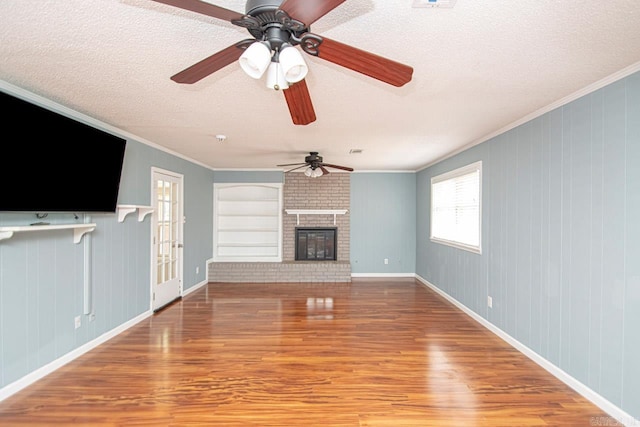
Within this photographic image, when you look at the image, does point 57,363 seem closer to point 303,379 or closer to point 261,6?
point 303,379

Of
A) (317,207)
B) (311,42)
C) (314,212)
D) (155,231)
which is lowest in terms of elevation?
(155,231)

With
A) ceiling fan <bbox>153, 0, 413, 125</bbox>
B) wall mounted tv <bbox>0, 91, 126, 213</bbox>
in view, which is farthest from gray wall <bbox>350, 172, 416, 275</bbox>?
ceiling fan <bbox>153, 0, 413, 125</bbox>

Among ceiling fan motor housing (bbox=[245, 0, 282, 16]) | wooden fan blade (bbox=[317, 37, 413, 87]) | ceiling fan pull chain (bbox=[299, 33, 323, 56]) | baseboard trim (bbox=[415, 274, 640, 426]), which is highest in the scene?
ceiling fan motor housing (bbox=[245, 0, 282, 16])

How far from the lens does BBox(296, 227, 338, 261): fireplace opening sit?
6.90 meters

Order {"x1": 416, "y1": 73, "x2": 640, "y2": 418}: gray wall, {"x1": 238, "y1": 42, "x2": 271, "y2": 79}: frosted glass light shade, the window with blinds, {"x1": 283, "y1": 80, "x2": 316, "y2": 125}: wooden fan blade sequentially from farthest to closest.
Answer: the window with blinds
{"x1": 416, "y1": 73, "x2": 640, "y2": 418}: gray wall
{"x1": 283, "y1": 80, "x2": 316, "y2": 125}: wooden fan blade
{"x1": 238, "y1": 42, "x2": 271, "y2": 79}: frosted glass light shade

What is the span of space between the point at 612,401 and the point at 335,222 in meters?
5.14

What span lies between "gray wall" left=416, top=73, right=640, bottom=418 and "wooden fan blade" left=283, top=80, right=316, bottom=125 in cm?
216

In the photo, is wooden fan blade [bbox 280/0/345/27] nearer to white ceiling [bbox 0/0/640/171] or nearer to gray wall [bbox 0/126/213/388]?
white ceiling [bbox 0/0/640/171]

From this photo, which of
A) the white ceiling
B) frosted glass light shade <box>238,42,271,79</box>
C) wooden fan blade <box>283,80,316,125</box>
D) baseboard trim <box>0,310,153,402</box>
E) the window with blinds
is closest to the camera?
frosted glass light shade <box>238,42,271,79</box>

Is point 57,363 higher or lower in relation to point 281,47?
lower

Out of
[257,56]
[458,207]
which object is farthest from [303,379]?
[458,207]

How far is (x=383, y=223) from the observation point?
695 cm

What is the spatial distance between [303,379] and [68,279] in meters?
2.39

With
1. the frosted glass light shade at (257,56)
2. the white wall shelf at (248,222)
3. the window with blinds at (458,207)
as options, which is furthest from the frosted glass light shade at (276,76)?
the white wall shelf at (248,222)
